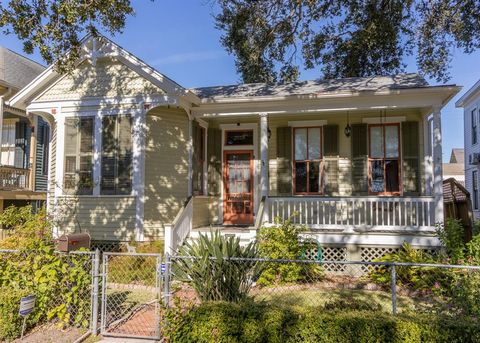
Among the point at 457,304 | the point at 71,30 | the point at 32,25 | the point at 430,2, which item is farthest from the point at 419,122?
the point at 32,25

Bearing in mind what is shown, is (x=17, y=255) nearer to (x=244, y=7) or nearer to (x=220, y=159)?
(x=220, y=159)

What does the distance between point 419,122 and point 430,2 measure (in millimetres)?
5447

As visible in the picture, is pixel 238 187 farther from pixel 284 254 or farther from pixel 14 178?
pixel 14 178

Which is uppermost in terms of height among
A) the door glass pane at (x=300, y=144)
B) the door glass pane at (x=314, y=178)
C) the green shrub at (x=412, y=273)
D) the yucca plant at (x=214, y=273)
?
the door glass pane at (x=300, y=144)

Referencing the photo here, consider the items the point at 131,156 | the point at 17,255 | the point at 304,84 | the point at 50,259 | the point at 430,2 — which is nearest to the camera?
the point at 50,259

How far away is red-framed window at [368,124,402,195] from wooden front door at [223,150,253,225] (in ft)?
11.3

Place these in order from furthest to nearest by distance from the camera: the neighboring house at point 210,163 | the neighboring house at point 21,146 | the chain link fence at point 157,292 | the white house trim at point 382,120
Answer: the neighboring house at point 21,146 < the white house trim at point 382,120 < the neighboring house at point 210,163 < the chain link fence at point 157,292

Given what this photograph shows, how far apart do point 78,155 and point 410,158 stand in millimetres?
8911

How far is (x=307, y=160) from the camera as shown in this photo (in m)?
11.3

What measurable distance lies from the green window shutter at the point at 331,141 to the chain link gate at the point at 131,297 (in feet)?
18.2

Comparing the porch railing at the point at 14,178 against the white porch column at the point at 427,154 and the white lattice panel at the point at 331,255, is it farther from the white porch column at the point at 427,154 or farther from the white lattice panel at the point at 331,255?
the white porch column at the point at 427,154

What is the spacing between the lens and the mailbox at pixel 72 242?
8305 mm

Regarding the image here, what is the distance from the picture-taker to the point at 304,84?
12375 millimetres

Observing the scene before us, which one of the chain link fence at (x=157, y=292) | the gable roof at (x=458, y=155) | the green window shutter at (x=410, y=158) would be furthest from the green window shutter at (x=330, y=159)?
the gable roof at (x=458, y=155)
